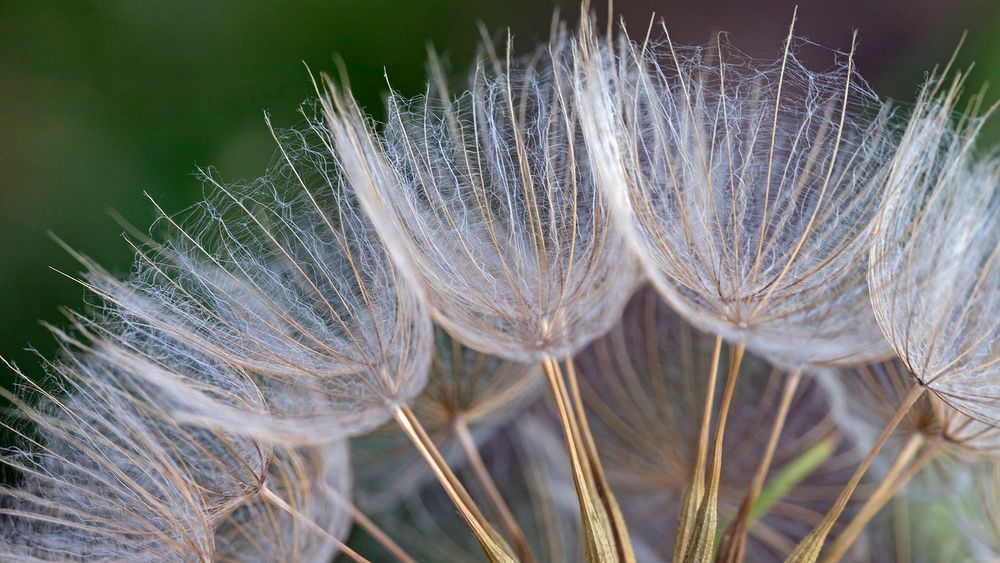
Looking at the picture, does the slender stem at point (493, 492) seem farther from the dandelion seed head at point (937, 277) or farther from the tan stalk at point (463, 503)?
the dandelion seed head at point (937, 277)

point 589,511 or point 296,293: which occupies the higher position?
point 296,293

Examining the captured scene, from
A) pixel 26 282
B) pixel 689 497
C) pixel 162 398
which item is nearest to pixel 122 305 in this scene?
pixel 162 398

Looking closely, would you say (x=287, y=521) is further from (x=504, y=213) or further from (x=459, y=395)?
(x=504, y=213)

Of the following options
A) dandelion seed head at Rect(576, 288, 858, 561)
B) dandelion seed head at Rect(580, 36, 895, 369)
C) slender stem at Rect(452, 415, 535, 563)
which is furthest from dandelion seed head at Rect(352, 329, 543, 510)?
dandelion seed head at Rect(580, 36, 895, 369)

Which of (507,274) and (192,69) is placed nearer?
(507,274)

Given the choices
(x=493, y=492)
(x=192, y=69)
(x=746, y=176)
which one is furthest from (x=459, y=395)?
(x=192, y=69)
